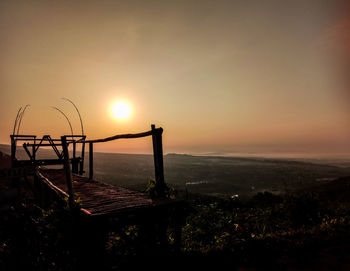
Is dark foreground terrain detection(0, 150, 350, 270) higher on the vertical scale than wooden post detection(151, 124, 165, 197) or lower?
lower

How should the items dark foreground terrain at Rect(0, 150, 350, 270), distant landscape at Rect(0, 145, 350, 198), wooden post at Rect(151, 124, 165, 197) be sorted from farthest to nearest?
distant landscape at Rect(0, 145, 350, 198)
wooden post at Rect(151, 124, 165, 197)
dark foreground terrain at Rect(0, 150, 350, 270)

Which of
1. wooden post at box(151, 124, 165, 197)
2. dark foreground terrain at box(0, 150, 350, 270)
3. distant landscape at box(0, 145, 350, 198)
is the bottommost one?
distant landscape at box(0, 145, 350, 198)

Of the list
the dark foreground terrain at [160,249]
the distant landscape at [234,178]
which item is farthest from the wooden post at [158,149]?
the distant landscape at [234,178]

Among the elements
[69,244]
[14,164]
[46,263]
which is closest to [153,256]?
[69,244]

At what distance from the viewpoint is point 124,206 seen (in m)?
4.63

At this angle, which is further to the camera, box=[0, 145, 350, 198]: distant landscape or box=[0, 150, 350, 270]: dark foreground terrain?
box=[0, 145, 350, 198]: distant landscape

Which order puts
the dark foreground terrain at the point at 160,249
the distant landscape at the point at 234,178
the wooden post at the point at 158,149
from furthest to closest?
the distant landscape at the point at 234,178
the wooden post at the point at 158,149
the dark foreground terrain at the point at 160,249

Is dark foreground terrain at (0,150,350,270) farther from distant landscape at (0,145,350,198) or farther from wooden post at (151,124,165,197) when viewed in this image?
distant landscape at (0,145,350,198)

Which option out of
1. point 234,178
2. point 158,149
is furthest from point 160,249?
point 234,178

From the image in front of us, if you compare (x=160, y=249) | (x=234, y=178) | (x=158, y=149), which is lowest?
(x=234, y=178)

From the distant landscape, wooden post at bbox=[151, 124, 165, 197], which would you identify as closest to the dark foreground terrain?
wooden post at bbox=[151, 124, 165, 197]

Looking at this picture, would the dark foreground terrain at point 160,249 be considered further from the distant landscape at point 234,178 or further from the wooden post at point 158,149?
the distant landscape at point 234,178

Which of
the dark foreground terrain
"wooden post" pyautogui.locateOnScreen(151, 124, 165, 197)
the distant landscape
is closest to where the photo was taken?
the dark foreground terrain

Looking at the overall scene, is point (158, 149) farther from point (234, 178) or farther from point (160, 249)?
point (234, 178)
